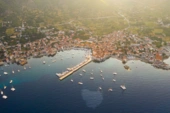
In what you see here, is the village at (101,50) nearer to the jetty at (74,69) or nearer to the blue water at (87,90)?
the jetty at (74,69)

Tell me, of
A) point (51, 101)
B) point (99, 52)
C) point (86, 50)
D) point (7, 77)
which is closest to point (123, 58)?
point (99, 52)

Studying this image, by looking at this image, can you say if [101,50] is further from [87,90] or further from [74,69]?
[87,90]

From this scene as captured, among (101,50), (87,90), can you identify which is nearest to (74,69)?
(87,90)

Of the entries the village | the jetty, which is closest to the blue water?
the jetty

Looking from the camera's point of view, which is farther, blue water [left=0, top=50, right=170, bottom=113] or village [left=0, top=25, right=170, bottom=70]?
village [left=0, top=25, right=170, bottom=70]

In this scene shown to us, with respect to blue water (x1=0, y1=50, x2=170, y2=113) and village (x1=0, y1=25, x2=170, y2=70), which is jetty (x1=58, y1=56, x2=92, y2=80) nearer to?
blue water (x1=0, y1=50, x2=170, y2=113)

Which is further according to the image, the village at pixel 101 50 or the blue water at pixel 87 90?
the village at pixel 101 50

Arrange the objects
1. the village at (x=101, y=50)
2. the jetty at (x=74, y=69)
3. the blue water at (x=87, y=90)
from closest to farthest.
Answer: the blue water at (x=87, y=90) → the jetty at (x=74, y=69) → the village at (x=101, y=50)

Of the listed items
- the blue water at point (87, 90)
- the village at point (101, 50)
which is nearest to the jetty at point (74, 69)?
the blue water at point (87, 90)
